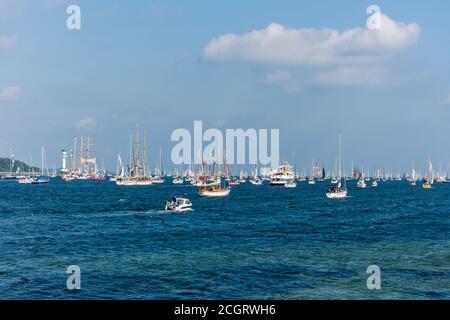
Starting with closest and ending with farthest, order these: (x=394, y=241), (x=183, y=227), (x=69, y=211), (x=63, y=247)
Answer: (x=63, y=247) → (x=394, y=241) → (x=183, y=227) → (x=69, y=211)

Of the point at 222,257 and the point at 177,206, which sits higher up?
the point at 177,206

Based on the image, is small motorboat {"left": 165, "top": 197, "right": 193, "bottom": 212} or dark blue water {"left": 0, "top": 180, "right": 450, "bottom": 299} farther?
small motorboat {"left": 165, "top": 197, "right": 193, "bottom": 212}

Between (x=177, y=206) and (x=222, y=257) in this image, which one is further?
(x=177, y=206)

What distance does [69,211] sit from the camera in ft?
311

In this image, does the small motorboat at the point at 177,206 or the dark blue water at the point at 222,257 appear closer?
the dark blue water at the point at 222,257

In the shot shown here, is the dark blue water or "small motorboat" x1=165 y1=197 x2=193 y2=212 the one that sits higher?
"small motorboat" x1=165 y1=197 x2=193 y2=212

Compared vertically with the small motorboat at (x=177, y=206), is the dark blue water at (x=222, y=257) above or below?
below

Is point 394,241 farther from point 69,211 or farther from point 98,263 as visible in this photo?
point 69,211
